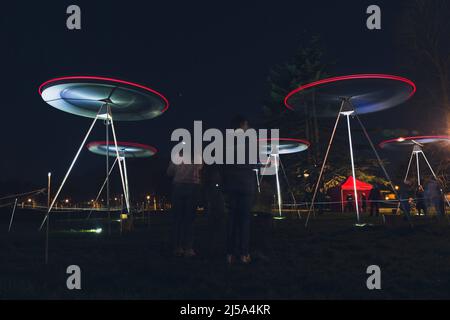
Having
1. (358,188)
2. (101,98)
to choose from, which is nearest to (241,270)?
(101,98)

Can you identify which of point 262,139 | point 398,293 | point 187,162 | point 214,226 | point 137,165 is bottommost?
point 398,293

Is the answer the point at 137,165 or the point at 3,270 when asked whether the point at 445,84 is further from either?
the point at 137,165

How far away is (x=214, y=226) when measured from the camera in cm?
725

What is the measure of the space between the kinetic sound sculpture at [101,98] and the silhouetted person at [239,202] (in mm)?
4824

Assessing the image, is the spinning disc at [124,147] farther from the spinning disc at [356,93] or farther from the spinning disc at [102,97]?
the spinning disc at [356,93]

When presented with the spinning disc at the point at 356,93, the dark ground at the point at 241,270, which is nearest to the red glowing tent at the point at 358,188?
the spinning disc at the point at 356,93

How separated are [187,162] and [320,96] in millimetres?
5647

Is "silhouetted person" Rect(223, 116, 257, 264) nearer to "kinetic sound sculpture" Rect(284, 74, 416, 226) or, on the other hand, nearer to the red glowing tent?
"kinetic sound sculpture" Rect(284, 74, 416, 226)

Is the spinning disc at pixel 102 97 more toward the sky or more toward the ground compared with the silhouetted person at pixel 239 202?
more toward the sky

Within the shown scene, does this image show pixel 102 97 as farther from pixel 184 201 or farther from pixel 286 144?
pixel 286 144

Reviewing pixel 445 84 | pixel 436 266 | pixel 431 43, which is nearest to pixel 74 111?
pixel 436 266

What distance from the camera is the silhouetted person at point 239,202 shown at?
634 centimetres

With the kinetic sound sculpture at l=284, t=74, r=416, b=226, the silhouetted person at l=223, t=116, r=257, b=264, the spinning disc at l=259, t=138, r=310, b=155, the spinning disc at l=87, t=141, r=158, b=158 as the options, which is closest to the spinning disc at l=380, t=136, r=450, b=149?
the spinning disc at l=259, t=138, r=310, b=155

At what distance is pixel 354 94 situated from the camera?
11.4m
